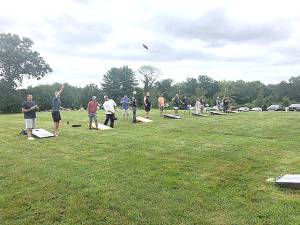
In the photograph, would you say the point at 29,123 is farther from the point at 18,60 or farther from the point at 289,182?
the point at 18,60

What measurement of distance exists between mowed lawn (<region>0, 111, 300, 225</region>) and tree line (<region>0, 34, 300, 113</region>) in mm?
52855

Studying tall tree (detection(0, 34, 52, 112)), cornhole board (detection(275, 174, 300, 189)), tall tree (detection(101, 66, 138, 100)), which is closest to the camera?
cornhole board (detection(275, 174, 300, 189))

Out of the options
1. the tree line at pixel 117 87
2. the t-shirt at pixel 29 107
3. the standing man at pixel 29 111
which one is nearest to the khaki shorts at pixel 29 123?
the standing man at pixel 29 111

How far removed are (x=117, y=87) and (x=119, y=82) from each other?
195cm

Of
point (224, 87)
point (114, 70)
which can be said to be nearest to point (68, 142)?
point (114, 70)

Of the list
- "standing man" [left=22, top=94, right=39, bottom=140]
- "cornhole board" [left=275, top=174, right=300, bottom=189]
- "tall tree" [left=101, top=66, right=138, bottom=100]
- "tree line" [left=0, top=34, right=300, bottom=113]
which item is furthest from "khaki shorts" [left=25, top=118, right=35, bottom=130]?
"tall tree" [left=101, top=66, right=138, bottom=100]

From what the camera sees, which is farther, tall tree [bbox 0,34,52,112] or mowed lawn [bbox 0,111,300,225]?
tall tree [bbox 0,34,52,112]

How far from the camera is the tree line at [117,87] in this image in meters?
68.9

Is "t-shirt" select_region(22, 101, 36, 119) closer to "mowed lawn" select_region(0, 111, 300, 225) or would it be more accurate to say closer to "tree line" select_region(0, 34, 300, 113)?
"mowed lawn" select_region(0, 111, 300, 225)

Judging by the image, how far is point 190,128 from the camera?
2442 centimetres

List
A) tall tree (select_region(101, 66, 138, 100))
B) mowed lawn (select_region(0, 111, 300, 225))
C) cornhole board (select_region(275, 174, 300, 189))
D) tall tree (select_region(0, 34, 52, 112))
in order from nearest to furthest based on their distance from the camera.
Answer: mowed lawn (select_region(0, 111, 300, 225)) < cornhole board (select_region(275, 174, 300, 189)) < tall tree (select_region(0, 34, 52, 112)) < tall tree (select_region(101, 66, 138, 100))

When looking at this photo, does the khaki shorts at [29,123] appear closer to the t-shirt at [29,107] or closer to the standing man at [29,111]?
the standing man at [29,111]

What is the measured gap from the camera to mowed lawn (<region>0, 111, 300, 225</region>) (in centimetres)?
866

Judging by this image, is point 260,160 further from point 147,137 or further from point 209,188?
point 147,137
